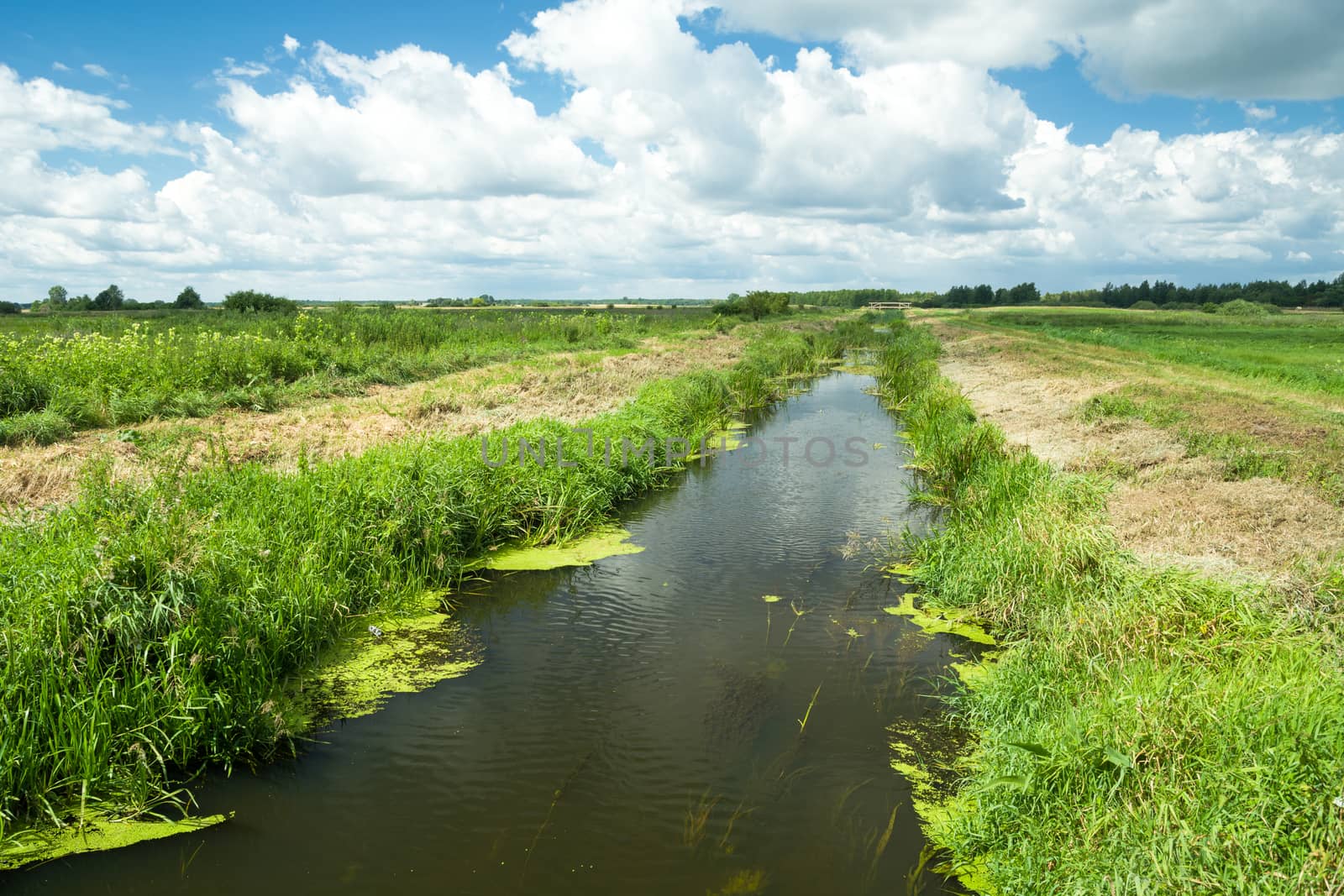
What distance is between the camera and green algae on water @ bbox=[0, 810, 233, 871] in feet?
12.6

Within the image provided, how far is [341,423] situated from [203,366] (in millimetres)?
4631

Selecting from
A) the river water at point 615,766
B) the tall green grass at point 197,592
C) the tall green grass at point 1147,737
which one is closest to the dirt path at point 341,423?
the tall green grass at point 197,592

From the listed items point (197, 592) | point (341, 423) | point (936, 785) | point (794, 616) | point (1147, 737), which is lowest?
point (936, 785)

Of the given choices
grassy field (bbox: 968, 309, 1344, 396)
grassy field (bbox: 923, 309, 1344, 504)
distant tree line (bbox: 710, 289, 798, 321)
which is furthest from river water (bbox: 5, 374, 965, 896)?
distant tree line (bbox: 710, 289, 798, 321)

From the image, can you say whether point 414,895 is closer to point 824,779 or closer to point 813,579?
point 824,779

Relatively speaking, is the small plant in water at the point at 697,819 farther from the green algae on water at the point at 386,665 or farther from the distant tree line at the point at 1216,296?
the distant tree line at the point at 1216,296

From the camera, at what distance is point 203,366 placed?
1398 centimetres

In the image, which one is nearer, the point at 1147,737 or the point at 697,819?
the point at 1147,737

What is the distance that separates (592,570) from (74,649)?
15.3 ft

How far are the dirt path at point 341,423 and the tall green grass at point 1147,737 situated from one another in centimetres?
742

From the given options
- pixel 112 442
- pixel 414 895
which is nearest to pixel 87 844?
pixel 414 895

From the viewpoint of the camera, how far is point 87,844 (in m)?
3.93

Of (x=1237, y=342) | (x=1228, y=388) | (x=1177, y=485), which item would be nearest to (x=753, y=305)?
(x=1237, y=342)

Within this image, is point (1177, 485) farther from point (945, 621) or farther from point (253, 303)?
point (253, 303)
